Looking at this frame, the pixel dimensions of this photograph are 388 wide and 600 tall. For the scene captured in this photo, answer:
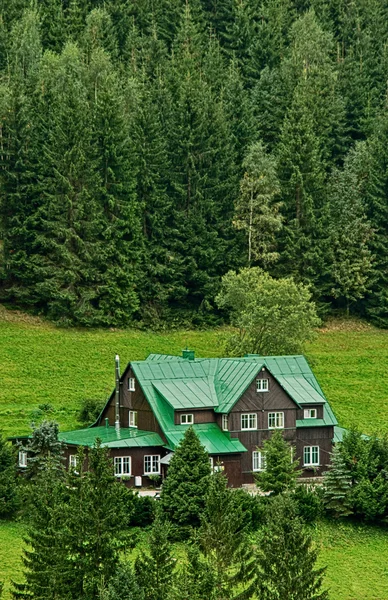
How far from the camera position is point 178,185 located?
106125mm

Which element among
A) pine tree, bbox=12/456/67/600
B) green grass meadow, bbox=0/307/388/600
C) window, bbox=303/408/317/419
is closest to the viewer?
pine tree, bbox=12/456/67/600

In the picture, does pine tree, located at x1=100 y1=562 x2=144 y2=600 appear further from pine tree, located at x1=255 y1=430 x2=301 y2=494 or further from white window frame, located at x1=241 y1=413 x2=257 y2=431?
white window frame, located at x1=241 y1=413 x2=257 y2=431

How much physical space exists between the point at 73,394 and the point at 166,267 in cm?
2219

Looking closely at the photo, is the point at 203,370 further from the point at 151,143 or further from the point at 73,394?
the point at 151,143

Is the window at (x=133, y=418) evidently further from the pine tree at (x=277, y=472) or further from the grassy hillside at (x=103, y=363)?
the pine tree at (x=277, y=472)

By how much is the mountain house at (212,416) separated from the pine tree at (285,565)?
17331mm

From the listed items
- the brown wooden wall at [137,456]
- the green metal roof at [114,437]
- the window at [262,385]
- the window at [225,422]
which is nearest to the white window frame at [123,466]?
the brown wooden wall at [137,456]

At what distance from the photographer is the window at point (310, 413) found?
74062 mm

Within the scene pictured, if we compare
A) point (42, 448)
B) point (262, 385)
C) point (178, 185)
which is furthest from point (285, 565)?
point (178, 185)

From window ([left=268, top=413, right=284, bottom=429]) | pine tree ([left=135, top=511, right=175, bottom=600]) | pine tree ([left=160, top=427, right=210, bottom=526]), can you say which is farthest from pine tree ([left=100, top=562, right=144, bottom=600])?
window ([left=268, top=413, right=284, bottom=429])

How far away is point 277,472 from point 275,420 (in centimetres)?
608

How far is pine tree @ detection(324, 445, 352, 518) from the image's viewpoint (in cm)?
6688

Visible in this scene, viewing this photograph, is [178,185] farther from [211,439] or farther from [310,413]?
[211,439]

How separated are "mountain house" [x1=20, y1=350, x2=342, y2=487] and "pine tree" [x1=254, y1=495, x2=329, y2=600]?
17.3 metres
